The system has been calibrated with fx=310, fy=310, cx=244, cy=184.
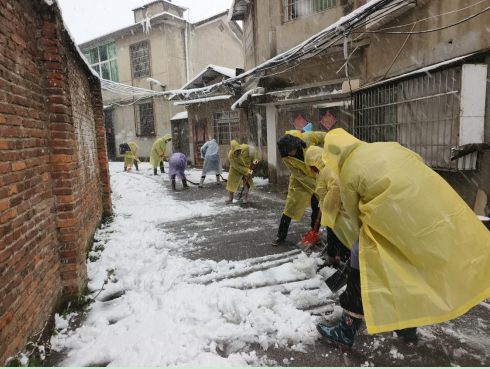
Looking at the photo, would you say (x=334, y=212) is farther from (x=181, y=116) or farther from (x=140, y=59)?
(x=140, y=59)

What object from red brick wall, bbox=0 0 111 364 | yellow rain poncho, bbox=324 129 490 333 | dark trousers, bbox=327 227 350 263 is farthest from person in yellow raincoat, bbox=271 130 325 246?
red brick wall, bbox=0 0 111 364

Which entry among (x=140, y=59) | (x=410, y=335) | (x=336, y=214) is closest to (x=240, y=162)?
(x=336, y=214)

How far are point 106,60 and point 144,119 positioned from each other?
531 centimetres

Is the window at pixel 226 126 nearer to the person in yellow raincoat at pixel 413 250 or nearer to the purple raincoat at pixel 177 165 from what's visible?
the purple raincoat at pixel 177 165

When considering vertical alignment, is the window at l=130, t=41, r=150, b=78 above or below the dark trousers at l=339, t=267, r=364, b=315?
above

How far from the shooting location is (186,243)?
16.6 feet

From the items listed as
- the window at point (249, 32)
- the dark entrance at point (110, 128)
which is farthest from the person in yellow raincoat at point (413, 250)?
the dark entrance at point (110, 128)

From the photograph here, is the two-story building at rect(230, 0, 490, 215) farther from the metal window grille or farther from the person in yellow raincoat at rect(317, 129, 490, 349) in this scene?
the person in yellow raincoat at rect(317, 129, 490, 349)

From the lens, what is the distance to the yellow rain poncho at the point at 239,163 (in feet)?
25.5

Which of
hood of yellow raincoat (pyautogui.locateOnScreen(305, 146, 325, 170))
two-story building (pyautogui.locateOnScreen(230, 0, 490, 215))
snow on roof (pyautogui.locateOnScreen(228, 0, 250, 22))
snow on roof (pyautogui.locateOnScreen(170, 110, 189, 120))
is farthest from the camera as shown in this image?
snow on roof (pyautogui.locateOnScreen(170, 110, 189, 120))

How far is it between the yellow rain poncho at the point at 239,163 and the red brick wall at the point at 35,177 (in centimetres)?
472

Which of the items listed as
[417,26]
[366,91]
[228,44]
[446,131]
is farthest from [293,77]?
[228,44]

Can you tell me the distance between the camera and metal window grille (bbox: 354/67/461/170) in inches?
171

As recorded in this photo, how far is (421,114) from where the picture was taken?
4984mm
